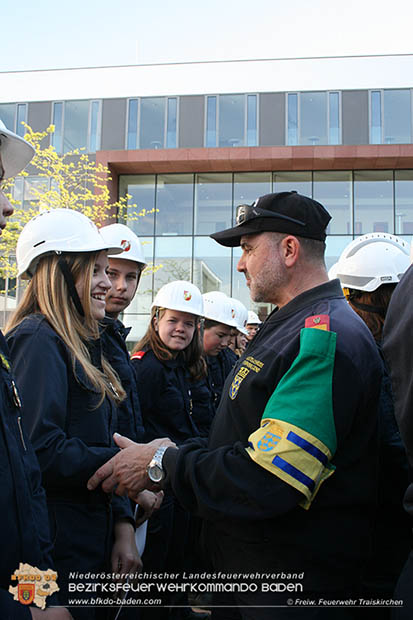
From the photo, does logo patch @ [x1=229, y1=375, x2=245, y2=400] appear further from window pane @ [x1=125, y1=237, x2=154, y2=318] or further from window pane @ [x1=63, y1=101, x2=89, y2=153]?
window pane @ [x1=63, y1=101, x2=89, y2=153]

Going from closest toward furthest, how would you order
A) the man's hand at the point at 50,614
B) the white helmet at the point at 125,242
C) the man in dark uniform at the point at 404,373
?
the man's hand at the point at 50,614
the man in dark uniform at the point at 404,373
the white helmet at the point at 125,242

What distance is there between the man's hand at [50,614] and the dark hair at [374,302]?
225cm

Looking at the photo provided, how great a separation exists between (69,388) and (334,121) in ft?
77.6

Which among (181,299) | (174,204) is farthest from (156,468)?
(174,204)

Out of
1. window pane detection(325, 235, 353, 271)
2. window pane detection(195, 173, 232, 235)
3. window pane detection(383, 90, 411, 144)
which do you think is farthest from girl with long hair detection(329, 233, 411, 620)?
window pane detection(383, 90, 411, 144)

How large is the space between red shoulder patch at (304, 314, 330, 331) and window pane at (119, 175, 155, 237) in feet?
70.5

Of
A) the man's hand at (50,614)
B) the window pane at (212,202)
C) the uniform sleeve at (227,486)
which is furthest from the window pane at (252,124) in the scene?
the man's hand at (50,614)

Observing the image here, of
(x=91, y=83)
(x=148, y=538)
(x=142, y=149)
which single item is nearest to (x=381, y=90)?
(x=142, y=149)

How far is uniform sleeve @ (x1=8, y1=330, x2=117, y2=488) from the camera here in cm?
243

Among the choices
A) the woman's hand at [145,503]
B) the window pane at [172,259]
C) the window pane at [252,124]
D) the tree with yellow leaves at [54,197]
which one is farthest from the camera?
the window pane at [252,124]

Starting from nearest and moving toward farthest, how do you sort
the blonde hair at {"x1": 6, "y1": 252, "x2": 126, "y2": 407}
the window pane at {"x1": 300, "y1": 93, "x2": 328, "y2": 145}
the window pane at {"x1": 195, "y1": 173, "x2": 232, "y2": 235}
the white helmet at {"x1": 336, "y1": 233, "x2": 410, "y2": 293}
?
the blonde hair at {"x1": 6, "y1": 252, "x2": 126, "y2": 407} < the white helmet at {"x1": 336, "y1": 233, "x2": 410, "y2": 293} < the window pane at {"x1": 195, "y1": 173, "x2": 232, "y2": 235} < the window pane at {"x1": 300, "y1": 93, "x2": 328, "y2": 145}

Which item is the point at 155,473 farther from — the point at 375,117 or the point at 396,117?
the point at 396,117

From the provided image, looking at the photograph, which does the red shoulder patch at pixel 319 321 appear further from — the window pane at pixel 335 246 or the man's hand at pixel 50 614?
the window pane at pixel 335 246

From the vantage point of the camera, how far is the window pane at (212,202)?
76.4 feet
